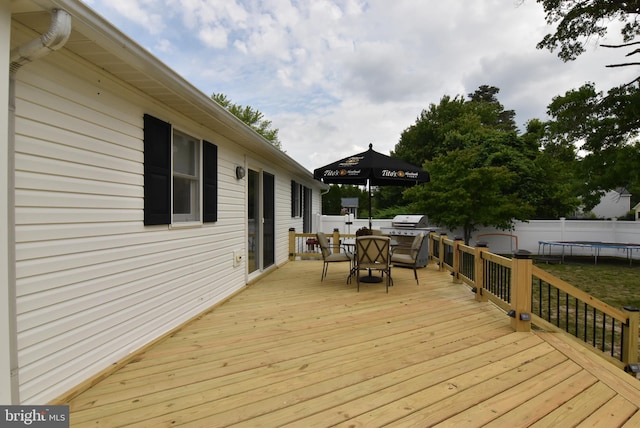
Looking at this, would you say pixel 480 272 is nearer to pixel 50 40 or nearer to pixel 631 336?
pixel 631 336

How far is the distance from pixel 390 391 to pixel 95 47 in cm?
302

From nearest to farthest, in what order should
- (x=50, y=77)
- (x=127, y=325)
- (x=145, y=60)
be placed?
(x=50, y=77) < (x=145, y=60) < (x=127, y=325)

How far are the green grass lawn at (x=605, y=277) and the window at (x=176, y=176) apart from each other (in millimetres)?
7255

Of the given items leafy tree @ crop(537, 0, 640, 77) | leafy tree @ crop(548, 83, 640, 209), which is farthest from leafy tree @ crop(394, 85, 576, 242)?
leafy tree @ crop(537, 0, 640, 77)

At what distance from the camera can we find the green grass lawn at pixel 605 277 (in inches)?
259

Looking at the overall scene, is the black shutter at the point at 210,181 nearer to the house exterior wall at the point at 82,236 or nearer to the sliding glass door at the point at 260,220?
the house exterior wall at the point at 82,236

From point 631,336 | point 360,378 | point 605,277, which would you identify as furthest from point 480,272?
point 605,277

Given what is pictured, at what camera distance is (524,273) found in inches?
137

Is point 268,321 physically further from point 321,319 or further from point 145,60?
point 145,60

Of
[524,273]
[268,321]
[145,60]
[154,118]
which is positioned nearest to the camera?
[145,60]

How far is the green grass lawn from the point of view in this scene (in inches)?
259

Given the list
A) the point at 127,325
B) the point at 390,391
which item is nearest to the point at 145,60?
the point at 127,325

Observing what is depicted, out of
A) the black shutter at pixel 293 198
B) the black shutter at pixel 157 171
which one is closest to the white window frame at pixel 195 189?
the black shutter at pixel 157 171
